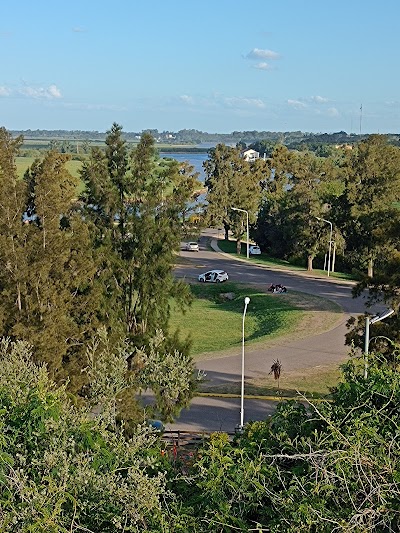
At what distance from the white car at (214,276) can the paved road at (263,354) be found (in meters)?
1.02

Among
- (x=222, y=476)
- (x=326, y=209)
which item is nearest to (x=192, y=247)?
(x=326, y=209)

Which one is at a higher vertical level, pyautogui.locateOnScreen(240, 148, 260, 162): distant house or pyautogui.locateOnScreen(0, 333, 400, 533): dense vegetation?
pyautogui.locateOnScreen(240, 148, 260, 162): distant house

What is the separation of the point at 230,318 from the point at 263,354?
28.9 feet

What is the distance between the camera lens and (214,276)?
49062 mm

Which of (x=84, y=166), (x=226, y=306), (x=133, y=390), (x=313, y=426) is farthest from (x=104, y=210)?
(x=226, y=306)

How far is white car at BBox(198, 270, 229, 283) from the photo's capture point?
1922 inches

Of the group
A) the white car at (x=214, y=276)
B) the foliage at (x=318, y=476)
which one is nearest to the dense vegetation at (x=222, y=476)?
the foliage at (x=318, y=476)

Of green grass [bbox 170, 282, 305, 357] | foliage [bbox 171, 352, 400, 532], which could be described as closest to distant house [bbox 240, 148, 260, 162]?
green grass [bbox 170, 282, 305, 357]

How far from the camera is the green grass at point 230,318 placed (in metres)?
35.2

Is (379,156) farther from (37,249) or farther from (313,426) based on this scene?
(313,426)

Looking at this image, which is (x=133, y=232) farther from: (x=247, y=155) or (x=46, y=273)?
(x=247, y=155)

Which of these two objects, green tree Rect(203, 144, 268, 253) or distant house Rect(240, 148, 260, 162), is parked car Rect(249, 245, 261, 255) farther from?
distant house Rect(240, 148, 260, 162)

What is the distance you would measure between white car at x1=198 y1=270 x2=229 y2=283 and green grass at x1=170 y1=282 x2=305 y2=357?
1.01 m

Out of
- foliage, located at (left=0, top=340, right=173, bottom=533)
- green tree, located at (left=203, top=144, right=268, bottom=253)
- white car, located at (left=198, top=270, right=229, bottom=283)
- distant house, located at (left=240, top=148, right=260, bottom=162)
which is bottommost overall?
white car, located at (left=198, top=270, right=229, bottom=283)
